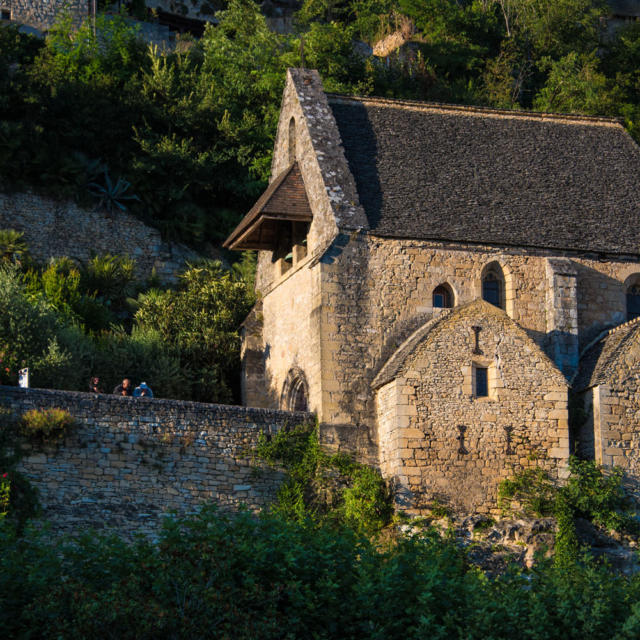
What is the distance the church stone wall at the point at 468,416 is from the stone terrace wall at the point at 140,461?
9.19ft

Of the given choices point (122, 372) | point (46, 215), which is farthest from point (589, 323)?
point (46, 215)

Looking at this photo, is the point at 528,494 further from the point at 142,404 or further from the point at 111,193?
the point at 111,193

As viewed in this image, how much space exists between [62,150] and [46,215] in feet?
8.17

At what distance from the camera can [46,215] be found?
129 ft

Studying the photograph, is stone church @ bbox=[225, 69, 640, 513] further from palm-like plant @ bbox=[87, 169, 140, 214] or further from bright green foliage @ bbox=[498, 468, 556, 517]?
palm-like plant @ bbox=[87, 169, 140, 214]

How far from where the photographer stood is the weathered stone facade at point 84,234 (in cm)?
3878

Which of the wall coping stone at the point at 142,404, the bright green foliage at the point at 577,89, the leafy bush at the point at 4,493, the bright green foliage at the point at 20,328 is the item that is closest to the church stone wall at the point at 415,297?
the wall coping stone at the point at 142,404

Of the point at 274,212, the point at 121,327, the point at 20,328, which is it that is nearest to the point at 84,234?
the point at 121,327

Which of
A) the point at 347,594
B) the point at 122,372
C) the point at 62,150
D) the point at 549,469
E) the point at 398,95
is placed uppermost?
the point at 398,95

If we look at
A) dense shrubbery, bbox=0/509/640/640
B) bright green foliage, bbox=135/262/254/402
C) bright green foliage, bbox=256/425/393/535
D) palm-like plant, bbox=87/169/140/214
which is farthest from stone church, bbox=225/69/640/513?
palm-like plant, bbox=87/169/140/214

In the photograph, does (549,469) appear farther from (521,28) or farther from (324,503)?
(521,28)

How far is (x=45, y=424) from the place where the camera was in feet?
81.2

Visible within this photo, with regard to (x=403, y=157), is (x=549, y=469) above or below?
below

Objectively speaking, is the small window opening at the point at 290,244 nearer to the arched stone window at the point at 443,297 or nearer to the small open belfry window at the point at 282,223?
the small open belfry window at the point at 282,223
